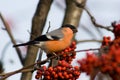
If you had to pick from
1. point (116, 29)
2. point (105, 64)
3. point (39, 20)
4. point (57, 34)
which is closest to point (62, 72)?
point (116, 29)

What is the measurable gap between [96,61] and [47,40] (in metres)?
2.73

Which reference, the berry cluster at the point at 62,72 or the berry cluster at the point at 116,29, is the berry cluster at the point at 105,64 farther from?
the berry cluster at the point at 62,72

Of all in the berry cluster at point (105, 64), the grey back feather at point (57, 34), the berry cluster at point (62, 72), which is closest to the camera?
the berry cluster at point (105, 64)

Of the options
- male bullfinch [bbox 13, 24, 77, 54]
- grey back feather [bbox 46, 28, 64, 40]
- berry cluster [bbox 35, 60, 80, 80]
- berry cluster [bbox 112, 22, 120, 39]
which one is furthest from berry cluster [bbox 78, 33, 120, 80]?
grey back feather [bbox 46, 28, 64, 40]

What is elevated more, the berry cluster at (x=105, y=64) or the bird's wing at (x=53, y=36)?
the berry cluster at (x=105, y=64)

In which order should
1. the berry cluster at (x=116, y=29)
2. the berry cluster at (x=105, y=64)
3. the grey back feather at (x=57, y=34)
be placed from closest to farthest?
1. the berry cluster at (x=105, y=64)
2. the berry cluster at (x=116, y=29)
3. the grey back feather at (x=57, y=34)

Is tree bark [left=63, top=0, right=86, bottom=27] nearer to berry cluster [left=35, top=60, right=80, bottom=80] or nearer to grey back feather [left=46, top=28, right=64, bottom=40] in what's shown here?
grey back feather [left=46, top=28, right=64, bottom=40]

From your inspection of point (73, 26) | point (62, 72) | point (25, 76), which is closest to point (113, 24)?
point (62, 72)

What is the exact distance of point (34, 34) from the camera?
4180 millimetres

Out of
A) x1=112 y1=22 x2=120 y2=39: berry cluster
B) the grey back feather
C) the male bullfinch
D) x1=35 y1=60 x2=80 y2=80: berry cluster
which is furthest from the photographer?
the grey back feather

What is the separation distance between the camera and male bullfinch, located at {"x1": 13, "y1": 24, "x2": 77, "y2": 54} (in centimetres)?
408

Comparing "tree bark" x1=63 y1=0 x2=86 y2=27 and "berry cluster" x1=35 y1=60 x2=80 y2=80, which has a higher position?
"tree bark" x1=63 y1=0 x2=86 y2=27

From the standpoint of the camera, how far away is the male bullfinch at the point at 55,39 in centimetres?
408

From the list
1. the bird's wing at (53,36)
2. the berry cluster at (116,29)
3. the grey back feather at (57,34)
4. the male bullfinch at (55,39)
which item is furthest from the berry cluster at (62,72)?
the grey back feather at (57,34)
